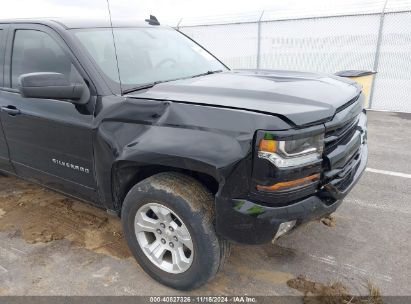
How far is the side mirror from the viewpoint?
259 centimetres

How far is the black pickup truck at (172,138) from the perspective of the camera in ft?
7.15

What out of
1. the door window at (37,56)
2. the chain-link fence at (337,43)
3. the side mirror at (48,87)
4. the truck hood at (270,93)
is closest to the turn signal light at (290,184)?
the truck hood at (270,93)

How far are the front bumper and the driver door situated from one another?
1150mm

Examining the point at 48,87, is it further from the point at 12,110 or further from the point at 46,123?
the point at 12,110

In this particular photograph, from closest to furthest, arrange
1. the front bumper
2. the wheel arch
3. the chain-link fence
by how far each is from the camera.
A: the front bumper < the wheel arch < the chain-link fence

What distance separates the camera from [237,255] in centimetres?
310

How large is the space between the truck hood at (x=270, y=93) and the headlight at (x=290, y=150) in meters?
0.11

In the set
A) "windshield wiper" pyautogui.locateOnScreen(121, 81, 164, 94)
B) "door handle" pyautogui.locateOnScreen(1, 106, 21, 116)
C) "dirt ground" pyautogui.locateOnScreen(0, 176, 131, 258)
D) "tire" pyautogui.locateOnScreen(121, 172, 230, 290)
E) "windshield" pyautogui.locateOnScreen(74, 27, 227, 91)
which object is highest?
"windshield" pyautogui.locateOnScreen(74, 27, 227, 91)

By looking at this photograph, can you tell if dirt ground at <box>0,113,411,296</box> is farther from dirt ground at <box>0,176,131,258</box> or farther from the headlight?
the headlight

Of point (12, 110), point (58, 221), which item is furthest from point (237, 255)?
point (12, 110)

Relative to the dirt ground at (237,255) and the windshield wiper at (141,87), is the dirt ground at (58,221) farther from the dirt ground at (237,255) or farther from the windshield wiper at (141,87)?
the windshield wiper at (141,87)

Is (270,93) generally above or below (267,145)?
above

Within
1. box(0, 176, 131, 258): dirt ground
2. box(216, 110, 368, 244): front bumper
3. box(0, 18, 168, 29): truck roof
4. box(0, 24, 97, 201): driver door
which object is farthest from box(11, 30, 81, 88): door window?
box(216, 110, 368, 244): front bumper

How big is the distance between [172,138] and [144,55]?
45.8 inches
